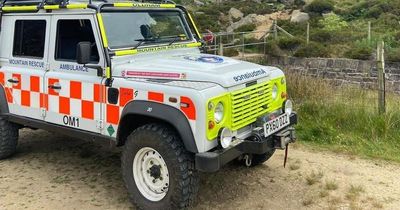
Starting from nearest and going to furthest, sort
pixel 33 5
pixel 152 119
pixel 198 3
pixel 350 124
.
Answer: pixel 152 119 → pixel 33 5 → pixel 350 124 → pixel 198 3

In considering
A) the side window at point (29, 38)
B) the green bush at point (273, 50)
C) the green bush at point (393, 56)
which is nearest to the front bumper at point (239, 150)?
the side window at point (29, 38)

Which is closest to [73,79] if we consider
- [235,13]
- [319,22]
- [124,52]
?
[124,52]

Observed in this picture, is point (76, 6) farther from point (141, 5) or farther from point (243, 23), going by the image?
point (243, 23)

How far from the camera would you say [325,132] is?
23.5 ft

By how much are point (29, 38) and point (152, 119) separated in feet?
7.41

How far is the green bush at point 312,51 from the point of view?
2330 centimetres

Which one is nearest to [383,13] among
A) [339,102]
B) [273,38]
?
[273,38]

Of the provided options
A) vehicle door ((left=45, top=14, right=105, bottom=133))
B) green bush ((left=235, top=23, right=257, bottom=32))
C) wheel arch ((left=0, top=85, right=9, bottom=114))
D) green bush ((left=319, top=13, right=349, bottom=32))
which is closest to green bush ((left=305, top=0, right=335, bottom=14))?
green bush ((left=319, top=13, right=349, bottom=32))

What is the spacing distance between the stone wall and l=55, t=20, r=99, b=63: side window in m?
14.7

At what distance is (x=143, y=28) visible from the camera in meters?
5.28

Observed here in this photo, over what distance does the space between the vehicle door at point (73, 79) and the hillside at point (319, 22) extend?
1790 cm

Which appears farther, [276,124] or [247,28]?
[247,28]

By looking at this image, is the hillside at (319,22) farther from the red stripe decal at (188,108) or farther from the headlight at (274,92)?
the red stripe decal at (188,108)

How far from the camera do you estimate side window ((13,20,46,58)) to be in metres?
5.52
